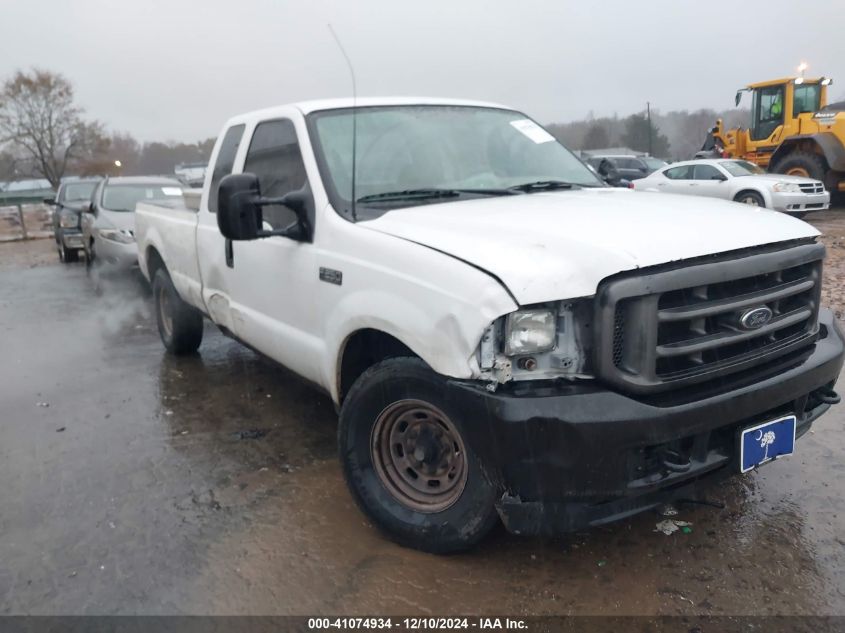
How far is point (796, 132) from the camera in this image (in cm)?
1764

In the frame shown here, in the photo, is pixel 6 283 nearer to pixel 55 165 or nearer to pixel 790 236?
pixel 790 236

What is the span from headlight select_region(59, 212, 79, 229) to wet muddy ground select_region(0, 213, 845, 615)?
9436mm

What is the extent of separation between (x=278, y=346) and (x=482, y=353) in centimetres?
177

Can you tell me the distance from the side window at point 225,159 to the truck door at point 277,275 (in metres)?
0.27

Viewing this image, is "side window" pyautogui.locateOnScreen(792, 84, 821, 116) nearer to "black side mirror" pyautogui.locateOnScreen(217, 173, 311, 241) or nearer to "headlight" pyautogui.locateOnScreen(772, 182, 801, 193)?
"headlight" pyautogui.locateOnScreen(772, 182, 801, 193)

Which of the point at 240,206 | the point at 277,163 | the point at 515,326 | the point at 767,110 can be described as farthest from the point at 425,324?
the point at 767,110

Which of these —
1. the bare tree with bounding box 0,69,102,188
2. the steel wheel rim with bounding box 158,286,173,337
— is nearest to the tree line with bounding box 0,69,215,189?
the bare tree with bounding box 0,69,102,188

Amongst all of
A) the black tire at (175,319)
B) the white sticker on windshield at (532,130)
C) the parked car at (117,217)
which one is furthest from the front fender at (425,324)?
the parked car at (117,217)

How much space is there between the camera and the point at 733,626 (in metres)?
2.53

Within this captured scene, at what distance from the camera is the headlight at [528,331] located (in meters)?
2.44

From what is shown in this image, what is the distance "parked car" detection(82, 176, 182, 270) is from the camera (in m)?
9.87

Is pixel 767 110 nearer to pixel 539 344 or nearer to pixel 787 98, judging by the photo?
pixel 787 98

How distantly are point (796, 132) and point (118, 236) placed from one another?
640 inches

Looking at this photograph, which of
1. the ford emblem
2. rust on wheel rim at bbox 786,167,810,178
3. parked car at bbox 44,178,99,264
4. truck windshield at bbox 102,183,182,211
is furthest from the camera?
rust on wheel rim at bbox 786,167,810,178
